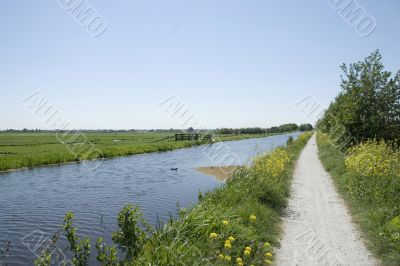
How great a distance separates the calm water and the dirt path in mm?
3991

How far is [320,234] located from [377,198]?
2.67 m

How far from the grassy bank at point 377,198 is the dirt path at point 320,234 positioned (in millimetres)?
281

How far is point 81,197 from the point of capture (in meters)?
18.8

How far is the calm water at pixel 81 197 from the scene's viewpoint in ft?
41.0

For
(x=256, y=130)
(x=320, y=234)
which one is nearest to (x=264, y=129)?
(x=256, y=130)

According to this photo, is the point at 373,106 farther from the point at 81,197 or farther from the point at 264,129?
the point at 264,129

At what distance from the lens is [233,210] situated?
9.12 meters

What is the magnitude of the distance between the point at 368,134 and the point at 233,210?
15.6 metres

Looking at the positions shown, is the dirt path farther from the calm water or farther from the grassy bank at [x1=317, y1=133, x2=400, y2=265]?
the calm water

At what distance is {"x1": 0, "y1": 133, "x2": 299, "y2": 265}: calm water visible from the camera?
1248 centimetres

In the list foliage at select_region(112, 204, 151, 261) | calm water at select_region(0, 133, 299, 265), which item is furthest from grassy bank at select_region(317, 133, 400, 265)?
calm water at select_region(0, 133, 299, 265)

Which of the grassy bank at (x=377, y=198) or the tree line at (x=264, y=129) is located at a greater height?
the tree line at (x=264, y=129)

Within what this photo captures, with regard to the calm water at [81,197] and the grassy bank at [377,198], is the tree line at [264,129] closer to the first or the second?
the calm water at [81,197]

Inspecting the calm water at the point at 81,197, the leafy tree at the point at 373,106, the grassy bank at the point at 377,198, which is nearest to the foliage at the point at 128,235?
the calm water at the point at 81,197
